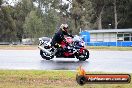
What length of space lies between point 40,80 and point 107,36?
48.4 metres

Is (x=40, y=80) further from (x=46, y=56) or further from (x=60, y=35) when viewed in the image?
(x=46, y=56)

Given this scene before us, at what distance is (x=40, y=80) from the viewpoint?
36.1ft

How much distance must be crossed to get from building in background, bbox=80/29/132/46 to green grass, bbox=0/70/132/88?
44739 millimetres

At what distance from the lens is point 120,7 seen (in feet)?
252

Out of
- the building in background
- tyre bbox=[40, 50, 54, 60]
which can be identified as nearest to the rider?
tyre bbox=[40, 50, 54, 60]

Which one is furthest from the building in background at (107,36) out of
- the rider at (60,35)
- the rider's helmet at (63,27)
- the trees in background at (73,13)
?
the rider's helmet at (63,27)

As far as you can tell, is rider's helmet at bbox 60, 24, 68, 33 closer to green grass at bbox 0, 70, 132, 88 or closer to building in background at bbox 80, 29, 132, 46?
green grass at bbox 0, 70, 132, 88

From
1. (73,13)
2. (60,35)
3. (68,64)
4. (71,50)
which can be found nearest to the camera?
(68,64)

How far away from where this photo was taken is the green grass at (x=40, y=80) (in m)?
10.0

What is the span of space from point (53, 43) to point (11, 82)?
8344mm

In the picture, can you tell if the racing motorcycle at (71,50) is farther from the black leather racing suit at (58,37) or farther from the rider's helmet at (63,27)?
the rider's helmet at (63,27)

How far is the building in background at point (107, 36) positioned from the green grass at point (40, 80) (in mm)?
44739

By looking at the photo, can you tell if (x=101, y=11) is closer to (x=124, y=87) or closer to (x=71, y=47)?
(x=71, y=47)

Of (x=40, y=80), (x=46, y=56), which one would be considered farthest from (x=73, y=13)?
(x=40, y=80)
